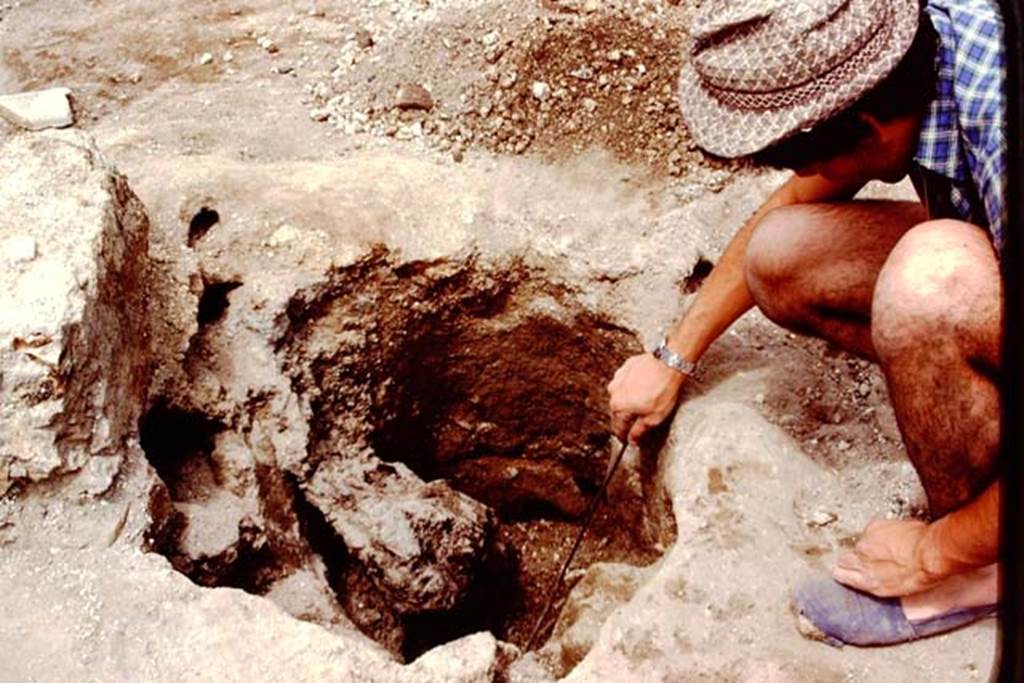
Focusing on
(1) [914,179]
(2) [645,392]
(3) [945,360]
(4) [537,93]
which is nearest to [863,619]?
(3) [945,360]

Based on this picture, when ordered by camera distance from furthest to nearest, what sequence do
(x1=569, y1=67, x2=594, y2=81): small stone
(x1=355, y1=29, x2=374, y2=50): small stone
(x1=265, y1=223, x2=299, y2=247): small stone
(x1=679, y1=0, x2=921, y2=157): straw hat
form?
(x1=355, y1=29, x2=374, y2=50): small stone
(x1=569, y1=67, x2=594, y2=81): small stone
(x1=265, y1=223, x2=299, y2=247): small stone
(x1=679, y1=0, x2=921, y2=157): straw hat

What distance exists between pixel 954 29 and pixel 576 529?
2.20 m

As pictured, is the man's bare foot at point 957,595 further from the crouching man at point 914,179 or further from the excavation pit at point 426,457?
the excavation pit at point 426,457

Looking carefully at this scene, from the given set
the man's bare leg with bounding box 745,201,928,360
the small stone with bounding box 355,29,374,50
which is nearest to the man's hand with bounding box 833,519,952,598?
the man's bare leg with bounding box 745,201,928,360

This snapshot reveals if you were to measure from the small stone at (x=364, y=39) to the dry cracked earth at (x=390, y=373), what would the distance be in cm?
1

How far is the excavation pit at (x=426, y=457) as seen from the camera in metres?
2.52

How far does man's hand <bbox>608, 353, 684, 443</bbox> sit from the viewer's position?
244 centimetres

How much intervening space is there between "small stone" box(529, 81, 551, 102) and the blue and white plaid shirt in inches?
→ 66.3

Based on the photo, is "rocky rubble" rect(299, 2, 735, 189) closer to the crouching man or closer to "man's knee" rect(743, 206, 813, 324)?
"man's knee" rect(743, 206, 813, 324)

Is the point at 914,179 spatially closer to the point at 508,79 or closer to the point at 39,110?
the point at 508,79

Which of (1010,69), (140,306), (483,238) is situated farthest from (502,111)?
(1010,69)

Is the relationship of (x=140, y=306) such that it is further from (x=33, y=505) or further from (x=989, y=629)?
(x=989, y=629)

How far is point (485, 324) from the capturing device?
3.11 meters

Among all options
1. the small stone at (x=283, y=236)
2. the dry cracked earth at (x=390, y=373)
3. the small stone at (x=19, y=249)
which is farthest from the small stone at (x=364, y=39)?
the small stone at (x=19, y=249)
